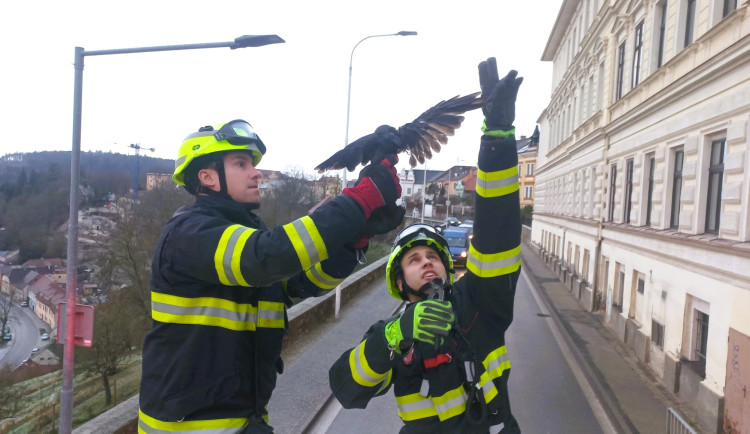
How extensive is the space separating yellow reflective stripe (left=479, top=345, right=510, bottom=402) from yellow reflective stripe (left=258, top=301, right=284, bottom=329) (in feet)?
3.15

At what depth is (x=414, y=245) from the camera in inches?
101

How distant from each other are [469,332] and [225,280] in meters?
1.08

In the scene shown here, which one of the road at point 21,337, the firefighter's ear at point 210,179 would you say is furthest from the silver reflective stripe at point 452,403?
A: the road at point 21,337

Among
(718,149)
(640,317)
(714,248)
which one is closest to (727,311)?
(714,248)

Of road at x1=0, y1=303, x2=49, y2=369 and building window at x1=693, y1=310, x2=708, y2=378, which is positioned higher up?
building window at x1=693, y1=310, x2=708, y2=378

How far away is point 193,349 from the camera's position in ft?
6.66

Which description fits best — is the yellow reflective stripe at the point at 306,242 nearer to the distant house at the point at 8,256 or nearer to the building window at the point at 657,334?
the building window at the point at 657,334

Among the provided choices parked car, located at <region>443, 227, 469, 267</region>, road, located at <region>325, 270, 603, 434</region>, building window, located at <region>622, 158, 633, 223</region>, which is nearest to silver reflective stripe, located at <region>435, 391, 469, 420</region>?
road, located at <region>325, 270, 603, 434</region>

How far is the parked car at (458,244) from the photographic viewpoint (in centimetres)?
2306

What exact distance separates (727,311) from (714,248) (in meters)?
0.97

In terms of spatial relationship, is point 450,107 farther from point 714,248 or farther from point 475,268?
point 714,248

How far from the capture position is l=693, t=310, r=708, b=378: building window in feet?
26.5

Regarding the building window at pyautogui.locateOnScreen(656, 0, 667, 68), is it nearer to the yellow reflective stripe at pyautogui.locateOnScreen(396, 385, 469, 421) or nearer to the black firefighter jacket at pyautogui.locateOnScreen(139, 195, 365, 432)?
the yellow reflective stripe at pyautogui.locateOnScreen(396, 385, 469, 421)

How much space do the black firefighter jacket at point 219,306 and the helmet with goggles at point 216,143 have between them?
0.22 m
